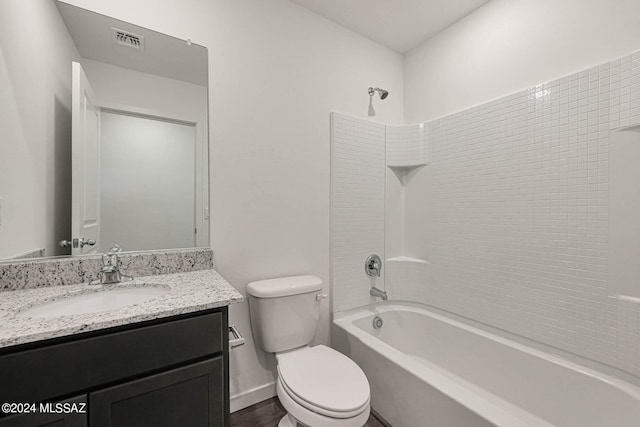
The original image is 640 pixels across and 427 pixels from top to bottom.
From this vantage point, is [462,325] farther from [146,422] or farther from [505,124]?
[146,422]

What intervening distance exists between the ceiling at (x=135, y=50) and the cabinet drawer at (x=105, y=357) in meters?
1.24

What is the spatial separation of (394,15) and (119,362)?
2342 mm

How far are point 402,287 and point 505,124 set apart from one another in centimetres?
132

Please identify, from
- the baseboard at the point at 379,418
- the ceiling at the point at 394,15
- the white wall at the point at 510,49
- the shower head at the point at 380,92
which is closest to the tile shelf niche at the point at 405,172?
the white wall at the point at 510,49

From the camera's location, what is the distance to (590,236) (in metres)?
1.38

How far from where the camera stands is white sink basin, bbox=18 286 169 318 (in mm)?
1021

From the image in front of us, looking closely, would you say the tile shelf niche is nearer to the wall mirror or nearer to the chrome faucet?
the wall mirror

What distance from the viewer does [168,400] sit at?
3.03ft

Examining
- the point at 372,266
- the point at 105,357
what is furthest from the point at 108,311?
the point at 372,266

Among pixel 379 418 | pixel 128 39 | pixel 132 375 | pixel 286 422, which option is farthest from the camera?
pixel 379 418

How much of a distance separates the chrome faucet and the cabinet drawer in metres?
0.48

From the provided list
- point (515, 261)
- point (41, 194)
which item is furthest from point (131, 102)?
point (515, 261)

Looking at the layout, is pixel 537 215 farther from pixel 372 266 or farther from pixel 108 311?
pixel 108 311

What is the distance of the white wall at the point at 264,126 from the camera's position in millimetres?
1555
